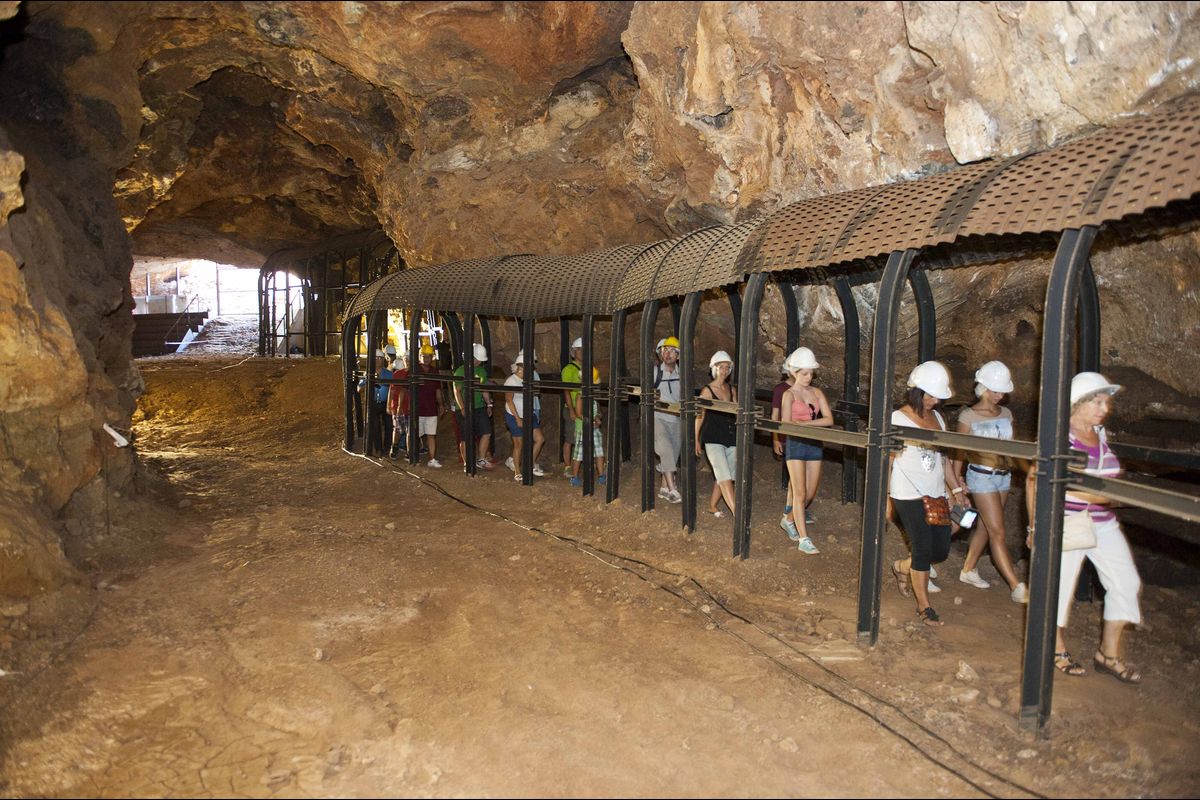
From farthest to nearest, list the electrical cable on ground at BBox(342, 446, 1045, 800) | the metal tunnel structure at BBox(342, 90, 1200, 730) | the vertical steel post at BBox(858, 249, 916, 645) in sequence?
the vertical steel post at BBox(858, 249, 916, 645)
the metal tunnel structure at BBox(342, 90, 1200, 730)
the electrical cable on ground at BBox(342, 446, 1045, 800)

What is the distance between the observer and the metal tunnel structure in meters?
3.56

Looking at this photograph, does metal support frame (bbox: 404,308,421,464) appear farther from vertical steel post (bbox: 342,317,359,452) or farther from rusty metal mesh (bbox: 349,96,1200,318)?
rusty metal mesh (bbox: 349,96,1200,318)

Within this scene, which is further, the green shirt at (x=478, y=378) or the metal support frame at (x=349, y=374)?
the metal support frame at (x=349, y=374)

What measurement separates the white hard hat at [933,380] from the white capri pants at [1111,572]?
134cm

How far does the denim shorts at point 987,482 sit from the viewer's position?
5.55 metres

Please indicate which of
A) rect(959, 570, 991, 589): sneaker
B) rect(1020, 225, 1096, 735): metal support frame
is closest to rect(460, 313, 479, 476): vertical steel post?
rect(959, 570, 991, 589): sneaker

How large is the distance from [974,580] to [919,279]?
7.55 feet

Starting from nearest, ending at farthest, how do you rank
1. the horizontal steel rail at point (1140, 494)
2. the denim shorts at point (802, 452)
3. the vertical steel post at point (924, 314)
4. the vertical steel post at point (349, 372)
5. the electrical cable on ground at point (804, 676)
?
1. the horizontal steel rail at point (1140, 494)
2. the electrical cable on ground at point (804, 676)
3. the vertical steel post at point (924, 314)
4. the denim shorts at point (802, 452)
5. the vertical steel post at point (349, 372)

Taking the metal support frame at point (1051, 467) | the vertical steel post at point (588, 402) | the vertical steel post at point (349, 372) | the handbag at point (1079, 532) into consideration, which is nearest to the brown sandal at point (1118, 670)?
the handbag at point (1079, 532)

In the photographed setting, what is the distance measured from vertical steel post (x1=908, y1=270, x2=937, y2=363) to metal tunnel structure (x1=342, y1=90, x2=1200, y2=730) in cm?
1

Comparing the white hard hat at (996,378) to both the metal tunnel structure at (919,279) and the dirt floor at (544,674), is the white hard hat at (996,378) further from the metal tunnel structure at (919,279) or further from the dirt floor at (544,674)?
the dirt floor at (544,674)

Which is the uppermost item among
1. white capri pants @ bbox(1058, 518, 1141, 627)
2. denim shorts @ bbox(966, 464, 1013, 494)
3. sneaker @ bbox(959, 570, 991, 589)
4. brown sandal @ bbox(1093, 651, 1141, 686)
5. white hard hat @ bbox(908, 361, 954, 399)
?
white hard hat @ bbox(908, 361, 954, 399)

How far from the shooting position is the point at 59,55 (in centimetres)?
902

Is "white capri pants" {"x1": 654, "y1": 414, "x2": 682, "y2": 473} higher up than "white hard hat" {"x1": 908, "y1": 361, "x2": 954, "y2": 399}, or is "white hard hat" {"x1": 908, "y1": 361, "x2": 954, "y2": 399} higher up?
"white hard hat" {"x1": 908, "y1": 361, "x2": 954, "y2": 399}
